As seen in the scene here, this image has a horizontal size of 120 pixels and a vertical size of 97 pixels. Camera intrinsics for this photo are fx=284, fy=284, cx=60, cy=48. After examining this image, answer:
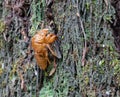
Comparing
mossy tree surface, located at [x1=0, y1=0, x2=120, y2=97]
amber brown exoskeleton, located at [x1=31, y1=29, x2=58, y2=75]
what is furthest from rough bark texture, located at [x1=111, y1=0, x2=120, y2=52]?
amber brown exoskeleton, located at [x1=31, y1=29, x2=58, y2=75]

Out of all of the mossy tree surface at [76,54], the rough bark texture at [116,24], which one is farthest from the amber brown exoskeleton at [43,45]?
the rough bark texture at [116,24]

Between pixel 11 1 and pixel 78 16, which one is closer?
pixel 78 16

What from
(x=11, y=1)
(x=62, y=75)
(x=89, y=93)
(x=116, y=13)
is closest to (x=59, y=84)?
(x=62, y=75)

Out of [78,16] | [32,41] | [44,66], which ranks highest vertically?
[78,16]

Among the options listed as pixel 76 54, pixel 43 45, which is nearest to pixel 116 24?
pixel 76 54

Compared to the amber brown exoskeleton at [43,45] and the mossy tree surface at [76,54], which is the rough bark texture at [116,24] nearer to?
the mossy tree surface at [76,54]

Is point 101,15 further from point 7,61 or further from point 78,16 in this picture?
point 7,61

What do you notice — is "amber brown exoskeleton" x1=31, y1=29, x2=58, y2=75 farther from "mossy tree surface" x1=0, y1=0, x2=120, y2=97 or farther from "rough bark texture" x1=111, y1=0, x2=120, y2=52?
"rough bark texture" x1=111, y1=0, x2=120, y2=52

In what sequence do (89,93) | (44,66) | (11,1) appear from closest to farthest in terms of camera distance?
(89,93)
(44,66)
(11,1)
